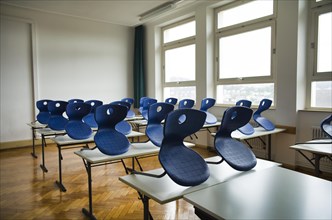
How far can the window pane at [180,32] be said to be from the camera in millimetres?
6230

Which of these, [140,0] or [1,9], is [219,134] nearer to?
[140,0]

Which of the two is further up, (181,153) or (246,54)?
(246,54)

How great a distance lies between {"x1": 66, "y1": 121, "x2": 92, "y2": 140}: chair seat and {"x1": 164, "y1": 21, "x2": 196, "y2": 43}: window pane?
4.00m

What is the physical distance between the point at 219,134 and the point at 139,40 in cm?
610

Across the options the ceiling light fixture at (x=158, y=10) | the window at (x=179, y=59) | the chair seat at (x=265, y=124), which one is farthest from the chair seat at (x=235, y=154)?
the window at (x=179, y=59)

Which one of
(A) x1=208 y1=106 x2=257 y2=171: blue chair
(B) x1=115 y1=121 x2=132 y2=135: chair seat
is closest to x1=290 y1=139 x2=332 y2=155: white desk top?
(A) x1=208 y1=106 x2=257 y2=171: blue chair

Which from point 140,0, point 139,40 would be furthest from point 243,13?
point 139,40

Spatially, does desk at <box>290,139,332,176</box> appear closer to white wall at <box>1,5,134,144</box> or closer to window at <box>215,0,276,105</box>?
window at <box>215,0,276,105</box>

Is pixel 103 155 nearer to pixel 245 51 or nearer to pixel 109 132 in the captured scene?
pixel 109 132

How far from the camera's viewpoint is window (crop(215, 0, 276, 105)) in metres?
4.68

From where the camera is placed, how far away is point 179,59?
6680mm

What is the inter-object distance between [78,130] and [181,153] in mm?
1876

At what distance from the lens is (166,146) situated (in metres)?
1.61

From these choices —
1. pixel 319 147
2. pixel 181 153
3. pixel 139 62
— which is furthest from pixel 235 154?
pixel 139 62
